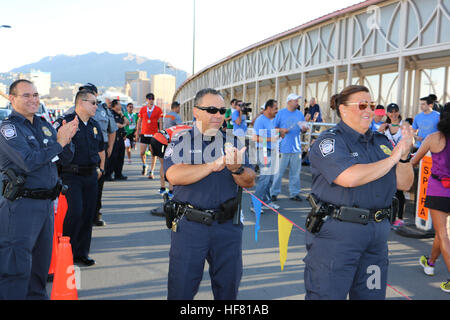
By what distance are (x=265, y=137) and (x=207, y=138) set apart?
5.39m

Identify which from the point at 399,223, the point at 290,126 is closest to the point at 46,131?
the point at 290,126

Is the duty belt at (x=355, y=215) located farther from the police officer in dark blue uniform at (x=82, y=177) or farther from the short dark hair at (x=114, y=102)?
the short dark hair at (x=114, y=102)

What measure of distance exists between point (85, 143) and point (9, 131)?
5.19ft

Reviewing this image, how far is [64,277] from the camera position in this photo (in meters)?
→ 3.61

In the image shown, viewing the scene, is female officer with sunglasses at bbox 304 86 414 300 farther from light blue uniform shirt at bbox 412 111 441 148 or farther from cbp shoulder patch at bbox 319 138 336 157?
light blue uniform shirt at bbox 412 111 441 148

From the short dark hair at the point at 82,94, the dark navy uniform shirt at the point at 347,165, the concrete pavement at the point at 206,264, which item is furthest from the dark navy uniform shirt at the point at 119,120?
the dark navy uniform shirt at the point at 347,165

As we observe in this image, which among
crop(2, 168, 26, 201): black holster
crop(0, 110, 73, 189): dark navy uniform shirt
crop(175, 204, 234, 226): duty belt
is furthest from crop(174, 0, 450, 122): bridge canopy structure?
crop(2, 168, 26, 201): black holster

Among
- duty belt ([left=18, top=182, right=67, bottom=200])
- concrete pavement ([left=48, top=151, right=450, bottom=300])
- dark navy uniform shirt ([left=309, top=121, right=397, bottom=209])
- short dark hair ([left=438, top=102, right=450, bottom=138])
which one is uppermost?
short dark hair ([left=438, top=102, right=450, bottom=138])

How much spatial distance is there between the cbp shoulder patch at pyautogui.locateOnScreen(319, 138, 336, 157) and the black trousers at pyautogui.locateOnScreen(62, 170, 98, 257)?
319 centimetres

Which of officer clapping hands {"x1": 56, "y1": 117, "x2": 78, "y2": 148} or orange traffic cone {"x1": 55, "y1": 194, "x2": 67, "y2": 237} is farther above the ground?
officer clapping hands {"x1": 56, "y1": 117, "x2": 78, "y2": 148}

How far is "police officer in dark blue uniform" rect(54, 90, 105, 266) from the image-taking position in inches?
197

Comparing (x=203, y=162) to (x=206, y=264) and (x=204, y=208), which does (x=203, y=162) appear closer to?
(x=204, y=208)

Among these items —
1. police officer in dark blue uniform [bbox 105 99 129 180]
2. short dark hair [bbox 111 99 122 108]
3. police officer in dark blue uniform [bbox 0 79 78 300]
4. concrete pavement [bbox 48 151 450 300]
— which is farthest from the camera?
police officer in dark blue uniform [bbox 105 99 129 180]

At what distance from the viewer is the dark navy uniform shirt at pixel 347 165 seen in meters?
2.87
